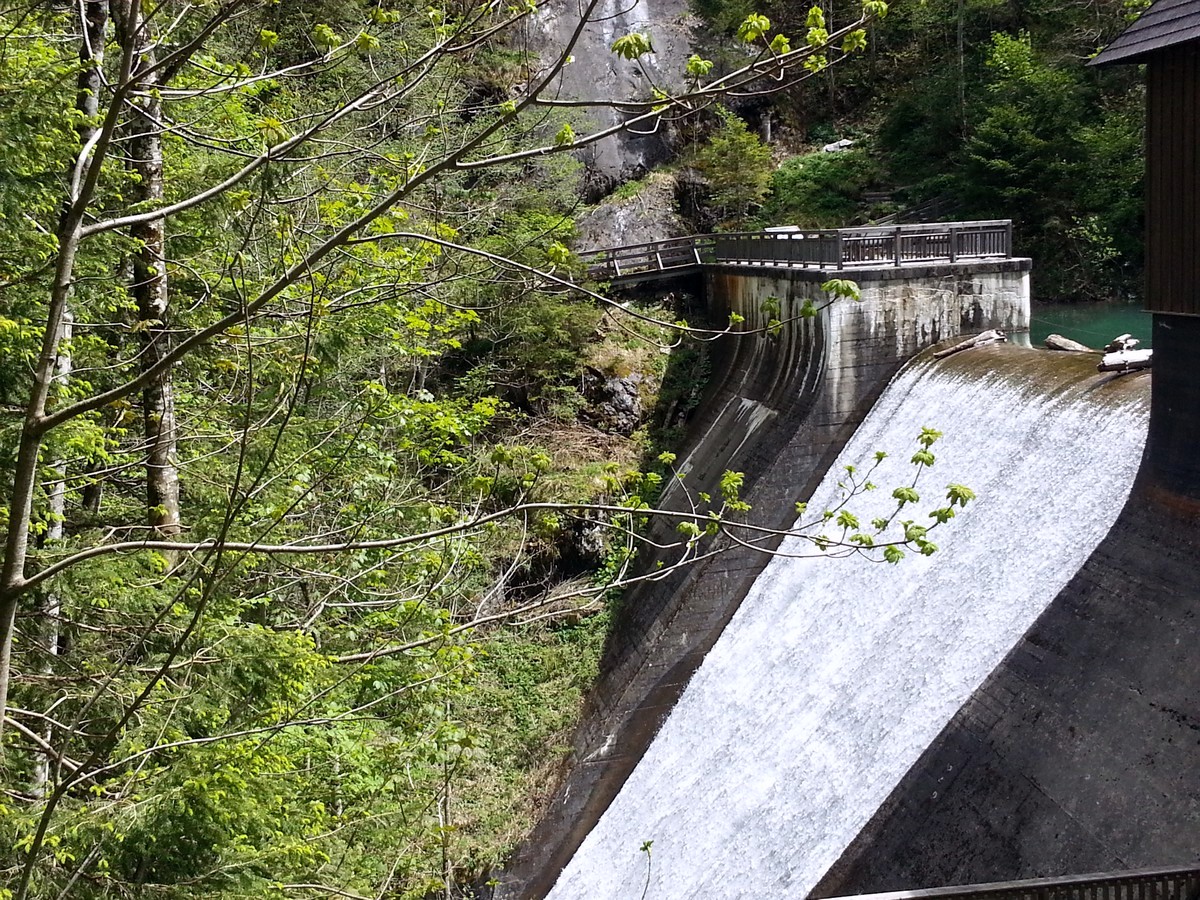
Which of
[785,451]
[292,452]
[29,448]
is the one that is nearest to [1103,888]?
[29,448]

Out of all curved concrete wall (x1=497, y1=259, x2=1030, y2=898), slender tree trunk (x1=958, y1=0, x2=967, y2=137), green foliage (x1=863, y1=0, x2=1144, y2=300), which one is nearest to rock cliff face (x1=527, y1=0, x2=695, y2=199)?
green foliage (x1=863, y1=0, x2=1144, y2=300)

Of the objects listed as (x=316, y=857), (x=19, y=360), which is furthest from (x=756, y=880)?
(x=19, y=360)

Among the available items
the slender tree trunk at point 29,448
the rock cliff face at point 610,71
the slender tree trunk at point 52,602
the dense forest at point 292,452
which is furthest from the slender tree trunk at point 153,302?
the rock cliff face at point 610,71

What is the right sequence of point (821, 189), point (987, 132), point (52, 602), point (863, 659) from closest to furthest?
point (52, 602)
point (863, 659)
point (987, 132)
point (821, 189)

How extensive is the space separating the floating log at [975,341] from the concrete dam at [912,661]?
0.90 feet

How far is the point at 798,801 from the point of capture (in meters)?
9.81

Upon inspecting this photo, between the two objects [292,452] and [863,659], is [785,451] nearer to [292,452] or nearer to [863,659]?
[863,659]

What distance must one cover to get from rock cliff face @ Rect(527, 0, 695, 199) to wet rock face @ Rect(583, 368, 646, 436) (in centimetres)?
1078

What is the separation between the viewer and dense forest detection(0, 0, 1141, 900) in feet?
10.8

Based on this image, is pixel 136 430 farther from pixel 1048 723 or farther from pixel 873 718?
pixel 1048 723

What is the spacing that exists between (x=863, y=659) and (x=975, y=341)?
243 inches

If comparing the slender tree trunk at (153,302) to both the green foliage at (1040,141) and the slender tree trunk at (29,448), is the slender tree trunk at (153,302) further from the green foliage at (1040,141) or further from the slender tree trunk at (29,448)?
the green foliage at (1040,141)

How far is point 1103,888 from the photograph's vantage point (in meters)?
5.97

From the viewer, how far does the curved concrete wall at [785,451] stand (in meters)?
13.8
